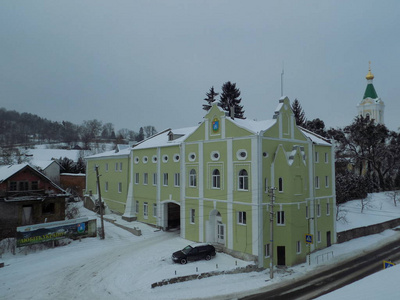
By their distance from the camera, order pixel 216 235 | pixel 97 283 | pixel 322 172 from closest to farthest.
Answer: pixel 97 283
pixel 216 235
pixel 322 172

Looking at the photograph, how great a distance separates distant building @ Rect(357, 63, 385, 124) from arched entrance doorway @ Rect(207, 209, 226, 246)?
215 feet

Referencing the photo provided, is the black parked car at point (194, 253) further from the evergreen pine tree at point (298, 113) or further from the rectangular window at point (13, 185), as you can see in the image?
the evergreen pine tree at point (298, 113)

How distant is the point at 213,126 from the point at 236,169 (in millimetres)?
5174

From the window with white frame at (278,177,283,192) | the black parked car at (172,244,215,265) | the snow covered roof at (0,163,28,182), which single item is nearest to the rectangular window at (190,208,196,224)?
the black parked car at (172,244,215,265)

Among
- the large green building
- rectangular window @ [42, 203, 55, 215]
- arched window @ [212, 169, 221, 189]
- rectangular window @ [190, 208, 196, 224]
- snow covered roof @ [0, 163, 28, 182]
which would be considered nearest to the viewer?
the large green building

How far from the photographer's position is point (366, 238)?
119 ft

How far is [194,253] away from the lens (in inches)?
1008

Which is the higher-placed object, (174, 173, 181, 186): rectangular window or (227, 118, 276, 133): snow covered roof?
(227, 118, 276, 133): snow covered roof

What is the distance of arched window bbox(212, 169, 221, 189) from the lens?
29.6 meters

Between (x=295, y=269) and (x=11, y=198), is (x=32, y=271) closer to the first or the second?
(x=11, y=198)

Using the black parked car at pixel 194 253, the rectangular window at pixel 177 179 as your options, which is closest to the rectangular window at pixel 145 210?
the rectangular window at pixel 177 179

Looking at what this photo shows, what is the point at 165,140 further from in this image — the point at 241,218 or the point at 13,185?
the point at 13,185

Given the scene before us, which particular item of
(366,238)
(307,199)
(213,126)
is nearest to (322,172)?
(307,199)

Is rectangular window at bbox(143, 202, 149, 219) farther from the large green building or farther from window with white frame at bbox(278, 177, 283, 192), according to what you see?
window with white frame at bbox(278, 177, 283, 192)
